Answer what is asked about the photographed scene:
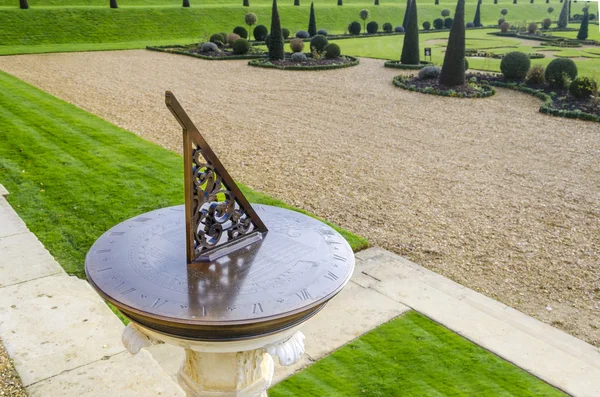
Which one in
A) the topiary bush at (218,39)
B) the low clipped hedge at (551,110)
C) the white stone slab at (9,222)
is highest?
the topiary bush at (218,39)

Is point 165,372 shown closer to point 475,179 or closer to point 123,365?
point 123,365

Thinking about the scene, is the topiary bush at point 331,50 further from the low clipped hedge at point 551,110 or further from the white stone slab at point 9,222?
the white stone slab at point 9,222

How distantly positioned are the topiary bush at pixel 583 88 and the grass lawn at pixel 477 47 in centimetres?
597

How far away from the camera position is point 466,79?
65.1ft

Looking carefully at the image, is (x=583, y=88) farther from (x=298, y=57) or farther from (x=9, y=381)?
(x=9, y=381)

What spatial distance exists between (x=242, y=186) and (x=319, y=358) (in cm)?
473

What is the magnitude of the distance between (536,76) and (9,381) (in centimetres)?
1965

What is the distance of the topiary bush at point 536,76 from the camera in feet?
62.6

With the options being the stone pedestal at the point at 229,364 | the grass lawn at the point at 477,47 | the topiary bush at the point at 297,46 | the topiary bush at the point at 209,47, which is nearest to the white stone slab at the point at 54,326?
the stone pedestal at the point at 229,364

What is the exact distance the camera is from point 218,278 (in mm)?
3008

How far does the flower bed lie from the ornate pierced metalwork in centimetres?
1428

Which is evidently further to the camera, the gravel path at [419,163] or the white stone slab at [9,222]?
the gravel path at [419,163]

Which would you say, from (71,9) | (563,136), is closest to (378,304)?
(563,136)

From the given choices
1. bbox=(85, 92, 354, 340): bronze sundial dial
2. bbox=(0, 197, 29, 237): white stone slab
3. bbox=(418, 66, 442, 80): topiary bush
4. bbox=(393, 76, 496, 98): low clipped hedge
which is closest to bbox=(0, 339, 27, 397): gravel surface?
bbox=(85, 92, 354, 340): bronze sundial dial
